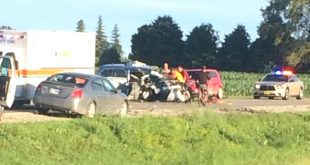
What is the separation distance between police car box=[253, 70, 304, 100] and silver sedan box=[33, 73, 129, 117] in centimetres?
2341

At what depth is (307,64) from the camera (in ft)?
303

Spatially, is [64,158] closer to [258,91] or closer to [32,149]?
[32,149]

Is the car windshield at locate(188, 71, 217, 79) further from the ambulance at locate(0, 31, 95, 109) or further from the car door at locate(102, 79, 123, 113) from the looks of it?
the car door at locate(102, 79, 123, 113)

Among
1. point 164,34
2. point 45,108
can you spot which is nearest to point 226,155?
point 45,108

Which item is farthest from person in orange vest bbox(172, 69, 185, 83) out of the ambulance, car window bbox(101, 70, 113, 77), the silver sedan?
the silver sedan

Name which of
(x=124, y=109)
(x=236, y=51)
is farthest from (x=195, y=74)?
(x=236, y=51)

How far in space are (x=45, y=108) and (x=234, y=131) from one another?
244 inches

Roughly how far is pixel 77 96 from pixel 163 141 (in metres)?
3.40

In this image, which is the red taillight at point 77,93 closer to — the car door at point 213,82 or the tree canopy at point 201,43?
the car door at point 213,82

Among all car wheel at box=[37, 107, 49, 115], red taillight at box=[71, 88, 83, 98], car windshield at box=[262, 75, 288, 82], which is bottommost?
car wheel at box=[37, 107, 49, 115]

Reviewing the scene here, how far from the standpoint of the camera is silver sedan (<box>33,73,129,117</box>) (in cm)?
2309

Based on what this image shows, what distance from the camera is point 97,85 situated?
24.2m

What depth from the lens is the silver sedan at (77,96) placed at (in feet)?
75.8

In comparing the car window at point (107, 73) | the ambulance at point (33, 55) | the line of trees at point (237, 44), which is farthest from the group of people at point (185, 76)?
the line of trees at point (237, 44)
